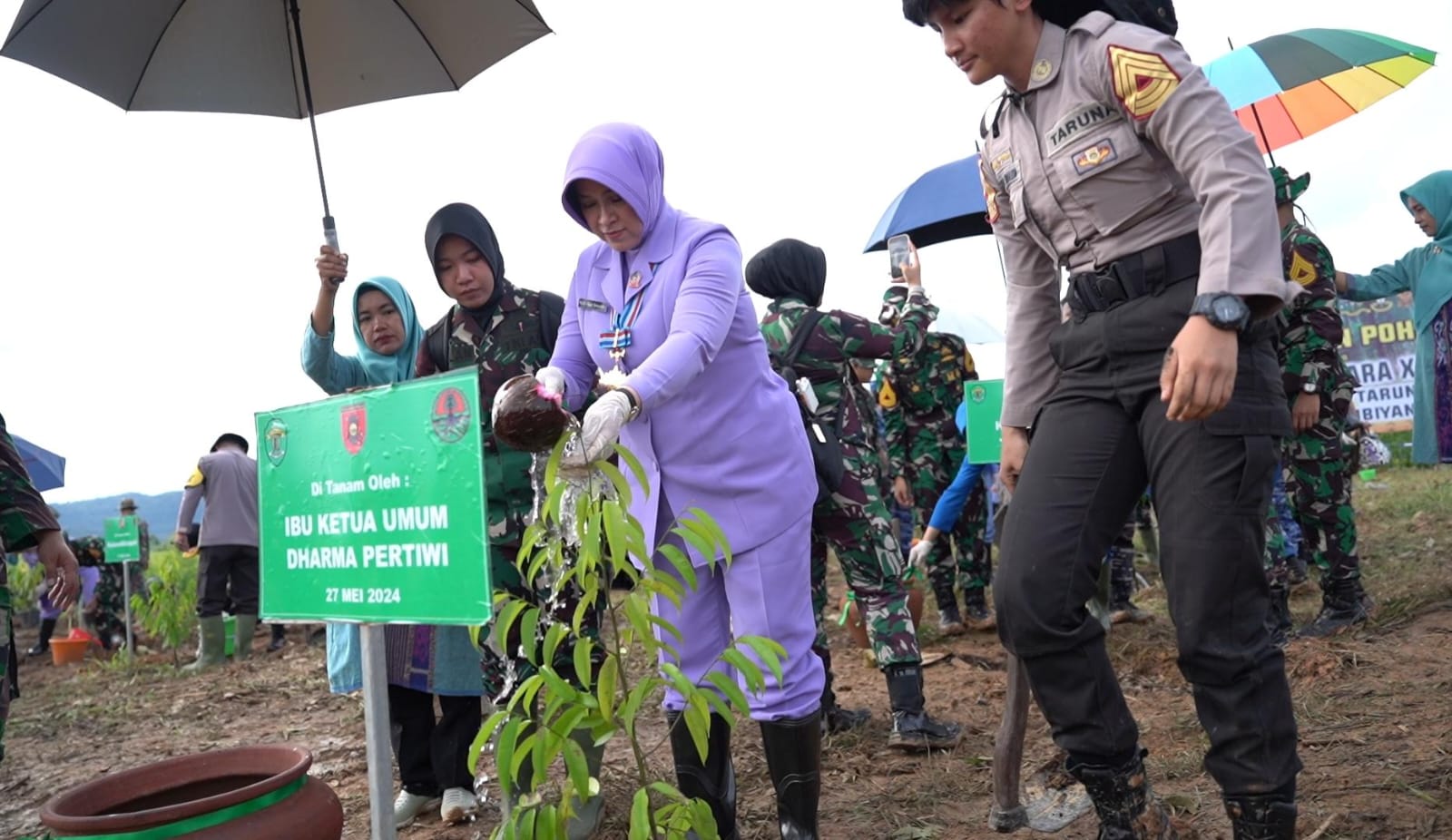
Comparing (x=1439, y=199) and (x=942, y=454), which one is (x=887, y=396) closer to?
(x=942, y=454)

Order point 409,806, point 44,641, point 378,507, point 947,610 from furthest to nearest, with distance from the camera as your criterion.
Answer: point 44,641
point 947,610
point 409,806
point 378,507

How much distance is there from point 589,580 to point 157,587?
876cm

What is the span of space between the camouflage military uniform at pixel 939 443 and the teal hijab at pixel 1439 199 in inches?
96.1

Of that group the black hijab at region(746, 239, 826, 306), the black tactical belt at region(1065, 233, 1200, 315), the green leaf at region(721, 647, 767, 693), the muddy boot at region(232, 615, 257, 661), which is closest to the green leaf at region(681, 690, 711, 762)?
the green leaf at region(721, 647, 767, 693)

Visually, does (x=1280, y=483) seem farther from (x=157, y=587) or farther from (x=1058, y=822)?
(x=157, y=587)

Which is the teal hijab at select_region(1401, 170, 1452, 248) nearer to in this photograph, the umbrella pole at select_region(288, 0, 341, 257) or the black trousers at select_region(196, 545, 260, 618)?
the umbrella pole at select_region(288, 0, 341, 257)

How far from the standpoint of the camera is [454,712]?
3416 millimetres

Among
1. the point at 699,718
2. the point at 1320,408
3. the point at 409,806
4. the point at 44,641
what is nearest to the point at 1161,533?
the point at 699,718

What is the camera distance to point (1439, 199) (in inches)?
193

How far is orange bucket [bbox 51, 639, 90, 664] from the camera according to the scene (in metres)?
10.2

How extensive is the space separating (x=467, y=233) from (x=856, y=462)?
1.70 metres

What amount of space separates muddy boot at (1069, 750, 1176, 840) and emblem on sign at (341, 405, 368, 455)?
5.18 ft

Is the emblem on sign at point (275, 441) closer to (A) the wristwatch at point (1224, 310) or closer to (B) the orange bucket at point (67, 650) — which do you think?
(A) the wristwatch at point (1224, 310)

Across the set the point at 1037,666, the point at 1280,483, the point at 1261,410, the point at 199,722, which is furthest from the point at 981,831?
the point at 199,722
